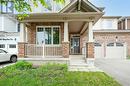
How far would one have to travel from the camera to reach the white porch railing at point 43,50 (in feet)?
50.5

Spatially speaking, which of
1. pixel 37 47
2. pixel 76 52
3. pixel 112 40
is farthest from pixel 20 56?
pixel 112 40

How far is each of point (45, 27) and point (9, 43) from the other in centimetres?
1200

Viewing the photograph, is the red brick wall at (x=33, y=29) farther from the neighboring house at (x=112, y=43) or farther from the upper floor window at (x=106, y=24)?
the upper floor window at (x=106, y=24)

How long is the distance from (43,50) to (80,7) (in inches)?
183

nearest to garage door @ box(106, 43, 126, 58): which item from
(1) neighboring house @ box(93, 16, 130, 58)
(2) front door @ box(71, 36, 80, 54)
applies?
(1) neighboring house @ box(93, 16, 130, 58)

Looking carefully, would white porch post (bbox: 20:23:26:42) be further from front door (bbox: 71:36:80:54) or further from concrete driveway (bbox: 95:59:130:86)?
front door (bbox: 71:36:80:54)

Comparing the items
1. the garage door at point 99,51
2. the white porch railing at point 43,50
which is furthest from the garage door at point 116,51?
the white porch railing at point 43,50

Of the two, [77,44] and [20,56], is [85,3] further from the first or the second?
[77,44]

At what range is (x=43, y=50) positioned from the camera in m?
15.2

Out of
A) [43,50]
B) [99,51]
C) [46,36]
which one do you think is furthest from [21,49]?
[99,51]

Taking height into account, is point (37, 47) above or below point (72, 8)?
below

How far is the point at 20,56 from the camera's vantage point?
15008 millimetres

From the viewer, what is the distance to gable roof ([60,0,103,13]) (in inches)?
584

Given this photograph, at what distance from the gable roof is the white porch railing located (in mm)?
2910
